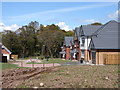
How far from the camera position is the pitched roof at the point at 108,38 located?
3030 cm

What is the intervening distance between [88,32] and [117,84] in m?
28.3

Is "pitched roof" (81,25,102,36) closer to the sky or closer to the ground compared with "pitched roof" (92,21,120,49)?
closer to the sky

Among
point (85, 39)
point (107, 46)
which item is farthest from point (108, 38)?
point (85, 39)

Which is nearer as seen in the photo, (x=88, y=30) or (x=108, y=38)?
(x=108, y=38)

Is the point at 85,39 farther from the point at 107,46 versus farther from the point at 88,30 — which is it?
the point at 107,46

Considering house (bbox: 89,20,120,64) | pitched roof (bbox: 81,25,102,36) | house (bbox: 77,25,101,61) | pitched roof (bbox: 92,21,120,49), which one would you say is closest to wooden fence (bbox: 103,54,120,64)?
house (bbox: 89,20,120,64)

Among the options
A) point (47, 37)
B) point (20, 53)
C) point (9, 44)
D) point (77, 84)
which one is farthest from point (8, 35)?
point (77, 84)

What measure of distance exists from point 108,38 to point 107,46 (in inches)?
88.5

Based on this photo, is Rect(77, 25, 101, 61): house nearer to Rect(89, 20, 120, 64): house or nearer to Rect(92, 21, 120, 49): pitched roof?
Rect(92, 21, 120, 49): pitched roof

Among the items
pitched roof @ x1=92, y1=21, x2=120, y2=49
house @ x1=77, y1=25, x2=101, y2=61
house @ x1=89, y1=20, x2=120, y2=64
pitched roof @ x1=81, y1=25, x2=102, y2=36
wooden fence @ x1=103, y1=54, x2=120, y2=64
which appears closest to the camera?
wooden fence @ x1=103, y1=54, x2=120, y2=64

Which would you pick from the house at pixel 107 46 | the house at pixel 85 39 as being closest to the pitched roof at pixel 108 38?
the house at pixel 107 46

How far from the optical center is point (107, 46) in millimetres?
30281

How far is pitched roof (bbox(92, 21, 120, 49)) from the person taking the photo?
30.3 meters

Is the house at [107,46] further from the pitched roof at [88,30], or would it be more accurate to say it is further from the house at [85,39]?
the pitched roof at [88,30]
